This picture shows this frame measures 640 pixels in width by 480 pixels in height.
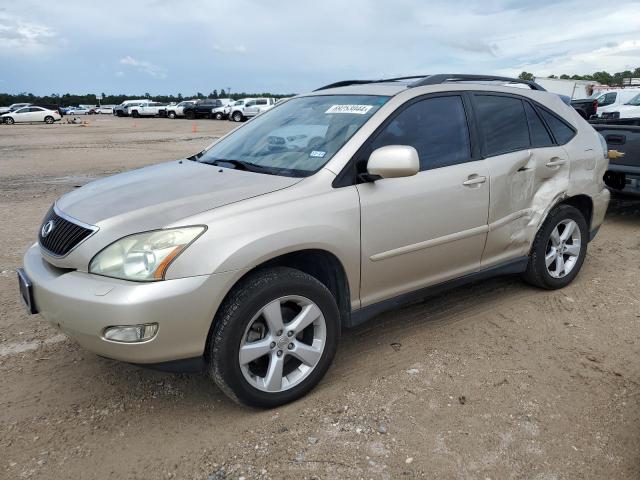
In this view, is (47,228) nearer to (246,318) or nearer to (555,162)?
(246,318)

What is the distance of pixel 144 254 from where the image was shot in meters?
2.54

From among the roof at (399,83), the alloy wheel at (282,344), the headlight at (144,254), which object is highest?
the roof at (399,83)

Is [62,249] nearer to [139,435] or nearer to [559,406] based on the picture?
[139,435]

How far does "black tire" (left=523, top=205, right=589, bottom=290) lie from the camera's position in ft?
14.2

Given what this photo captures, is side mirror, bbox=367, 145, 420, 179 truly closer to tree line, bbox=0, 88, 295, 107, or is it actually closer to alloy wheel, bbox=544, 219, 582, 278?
alloy wheel, bbox=544, 219, 582, 278

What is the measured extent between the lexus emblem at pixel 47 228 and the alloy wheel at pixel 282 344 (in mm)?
1222

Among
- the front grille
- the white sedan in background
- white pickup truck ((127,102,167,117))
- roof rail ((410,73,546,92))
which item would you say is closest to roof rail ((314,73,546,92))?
roof rail ((410,73,546,92))

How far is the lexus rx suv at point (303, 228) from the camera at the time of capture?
256 centimetres

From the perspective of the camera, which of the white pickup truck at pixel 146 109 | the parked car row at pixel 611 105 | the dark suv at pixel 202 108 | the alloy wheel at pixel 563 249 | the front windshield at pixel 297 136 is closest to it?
the front windshield at pixel 297 136

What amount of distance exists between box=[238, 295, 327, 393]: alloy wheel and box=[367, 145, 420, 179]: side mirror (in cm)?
81

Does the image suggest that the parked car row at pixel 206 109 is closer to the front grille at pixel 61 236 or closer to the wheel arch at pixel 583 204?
the wheel arch at pixel 583 204

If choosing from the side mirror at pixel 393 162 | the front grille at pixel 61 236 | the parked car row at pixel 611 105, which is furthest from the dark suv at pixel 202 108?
the side mirror at pixel 393 162

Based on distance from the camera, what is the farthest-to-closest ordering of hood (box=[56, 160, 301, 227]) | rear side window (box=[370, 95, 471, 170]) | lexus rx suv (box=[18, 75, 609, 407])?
rear side window (box=[370, 95, 471, 170]) < hood (box=[56, 160, 301, 227]) < lexus rx suv (box=[18, 75, 609, 407])

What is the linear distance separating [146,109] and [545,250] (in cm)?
4900
